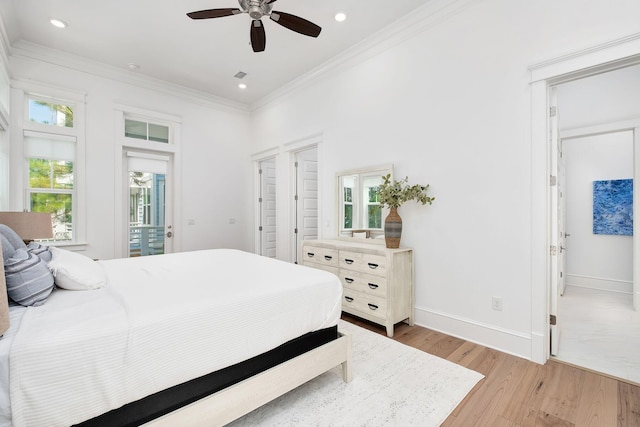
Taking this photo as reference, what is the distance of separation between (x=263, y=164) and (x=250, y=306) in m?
4.40

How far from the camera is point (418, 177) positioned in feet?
9.76

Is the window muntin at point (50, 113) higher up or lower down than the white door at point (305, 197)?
higher up

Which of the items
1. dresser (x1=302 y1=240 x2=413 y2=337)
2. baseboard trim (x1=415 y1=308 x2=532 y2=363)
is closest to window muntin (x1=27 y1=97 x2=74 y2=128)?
dresser (x1=302 y1=240 x2=413 y2=337)

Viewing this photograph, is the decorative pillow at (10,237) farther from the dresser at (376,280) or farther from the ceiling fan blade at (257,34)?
the dresser at (376,280)

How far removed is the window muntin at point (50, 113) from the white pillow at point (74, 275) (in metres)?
3.05

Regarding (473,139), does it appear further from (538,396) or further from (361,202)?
(538,396)

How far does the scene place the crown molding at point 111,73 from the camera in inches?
137

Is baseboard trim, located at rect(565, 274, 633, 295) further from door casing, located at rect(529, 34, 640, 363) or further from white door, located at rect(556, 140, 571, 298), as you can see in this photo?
door casing, located at rect(529, 34, 640, 363)

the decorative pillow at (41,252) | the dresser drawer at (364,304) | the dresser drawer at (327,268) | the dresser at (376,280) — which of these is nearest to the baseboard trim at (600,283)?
A: the dresser at (376,280)

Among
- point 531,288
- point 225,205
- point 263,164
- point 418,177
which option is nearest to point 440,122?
point 418,177

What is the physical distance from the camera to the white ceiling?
283 cm

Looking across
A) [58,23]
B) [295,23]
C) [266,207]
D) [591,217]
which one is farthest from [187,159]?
[591,217]

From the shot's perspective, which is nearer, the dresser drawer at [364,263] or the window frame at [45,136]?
the dresser drawer at [364,263]

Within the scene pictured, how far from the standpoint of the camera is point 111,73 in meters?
4.05
